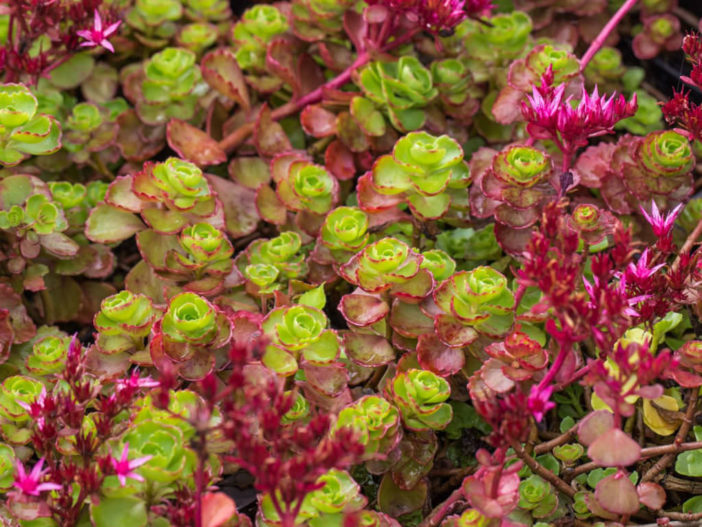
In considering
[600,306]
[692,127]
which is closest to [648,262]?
[692,127]

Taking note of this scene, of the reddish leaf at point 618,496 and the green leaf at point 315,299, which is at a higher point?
the reddish leaf at point 618,496

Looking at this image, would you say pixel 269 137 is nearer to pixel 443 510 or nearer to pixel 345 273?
pixel 345 273

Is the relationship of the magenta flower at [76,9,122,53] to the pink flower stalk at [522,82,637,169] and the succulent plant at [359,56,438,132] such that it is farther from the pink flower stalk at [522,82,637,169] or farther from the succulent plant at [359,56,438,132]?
the pink flower stalk at [522,82,637,169]

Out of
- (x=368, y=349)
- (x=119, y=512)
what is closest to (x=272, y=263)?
(x=368, y=349)

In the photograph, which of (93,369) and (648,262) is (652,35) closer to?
(648,262)

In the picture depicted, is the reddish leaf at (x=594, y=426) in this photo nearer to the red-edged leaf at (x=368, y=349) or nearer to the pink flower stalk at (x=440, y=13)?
the red-edged leaf at (x=368, y=349)

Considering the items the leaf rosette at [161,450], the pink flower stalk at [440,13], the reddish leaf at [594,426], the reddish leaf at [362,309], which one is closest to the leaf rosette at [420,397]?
the reddish leaf at [362,309]
